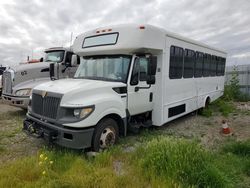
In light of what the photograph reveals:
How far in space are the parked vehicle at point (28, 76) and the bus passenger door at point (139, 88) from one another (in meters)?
3.99

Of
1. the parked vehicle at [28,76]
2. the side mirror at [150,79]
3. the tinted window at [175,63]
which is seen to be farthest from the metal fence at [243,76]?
the side mirror at [150,79]

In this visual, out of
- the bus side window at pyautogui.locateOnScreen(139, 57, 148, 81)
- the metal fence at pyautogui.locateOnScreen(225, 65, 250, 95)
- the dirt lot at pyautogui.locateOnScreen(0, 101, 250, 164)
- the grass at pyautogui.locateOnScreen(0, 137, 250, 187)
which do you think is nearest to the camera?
the grass at pyautogui.locateOnScreen(0, 137, 250, 187)

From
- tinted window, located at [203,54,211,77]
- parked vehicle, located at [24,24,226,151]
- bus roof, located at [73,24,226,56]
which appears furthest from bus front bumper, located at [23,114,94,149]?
tinted window, located at [203,54,211,77]

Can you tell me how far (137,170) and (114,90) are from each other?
76.2 inches

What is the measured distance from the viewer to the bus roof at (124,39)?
5.45 m

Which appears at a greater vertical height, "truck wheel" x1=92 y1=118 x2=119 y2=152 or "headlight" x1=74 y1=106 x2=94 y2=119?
"headlight" x1=74 y1=106 x2=94 y2=119

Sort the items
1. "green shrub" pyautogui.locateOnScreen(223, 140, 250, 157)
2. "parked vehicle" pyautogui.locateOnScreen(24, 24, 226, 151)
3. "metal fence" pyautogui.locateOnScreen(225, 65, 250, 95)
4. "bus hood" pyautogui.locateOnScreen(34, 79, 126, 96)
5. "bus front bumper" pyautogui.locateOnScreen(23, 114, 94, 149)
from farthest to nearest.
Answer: "metal fence" pyautogui.locateOnScreen(225, 65, 250, 95), "green shrub" pyautogui.locateOnScreen(223, 140, 250, 157), "bus hood" pyautogui.locateOnScreen(34, 79, 126, 96), "parked vehicle" pyautogui.locateOnScreen(24, 24, 226, 151), "bus front bumper" pyautogui.locateOnScreen(23, 114, 94, 149)

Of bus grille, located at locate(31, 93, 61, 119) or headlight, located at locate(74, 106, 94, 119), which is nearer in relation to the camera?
headlight, located at locate(74, 106, 94, 119)

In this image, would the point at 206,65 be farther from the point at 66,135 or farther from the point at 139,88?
the point at 66,135

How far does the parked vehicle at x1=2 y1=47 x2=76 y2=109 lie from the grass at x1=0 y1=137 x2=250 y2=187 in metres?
4.75

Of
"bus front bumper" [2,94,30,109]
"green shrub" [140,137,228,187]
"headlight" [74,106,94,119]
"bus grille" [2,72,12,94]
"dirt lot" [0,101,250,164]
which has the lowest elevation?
"dirt lot" [0,101,250,164]

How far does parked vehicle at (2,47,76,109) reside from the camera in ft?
28.0

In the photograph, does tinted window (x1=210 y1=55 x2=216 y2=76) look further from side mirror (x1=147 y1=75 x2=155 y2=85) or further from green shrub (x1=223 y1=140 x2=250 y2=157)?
green shrub (x1=223 y1=140 x2=250 y2=157)

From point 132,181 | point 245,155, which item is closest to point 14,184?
point 132,181
